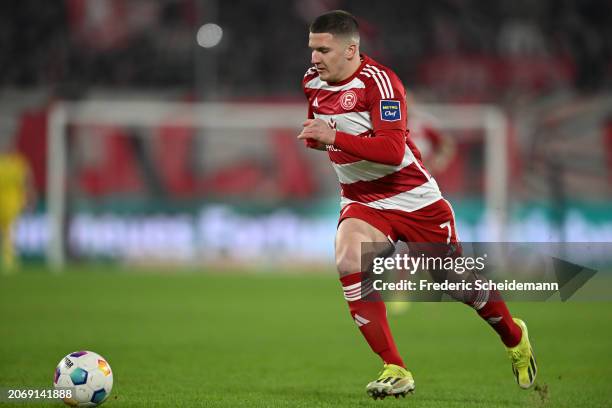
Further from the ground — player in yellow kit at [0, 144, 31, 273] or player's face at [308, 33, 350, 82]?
player's face at [308, 33, 350, 82]

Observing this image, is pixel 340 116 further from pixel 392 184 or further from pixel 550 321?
pixel 550 321

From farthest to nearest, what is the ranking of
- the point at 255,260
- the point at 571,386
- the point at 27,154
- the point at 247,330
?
the point at 27,154, the point at 255,260, the point at 247,330, the point at 571,386

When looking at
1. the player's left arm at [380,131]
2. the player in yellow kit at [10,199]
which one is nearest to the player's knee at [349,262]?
the player's left arm at [380,131]

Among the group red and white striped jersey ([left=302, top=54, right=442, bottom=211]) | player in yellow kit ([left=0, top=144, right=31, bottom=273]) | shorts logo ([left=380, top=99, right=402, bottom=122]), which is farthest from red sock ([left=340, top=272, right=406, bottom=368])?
player in yellow kit ([left=0, top=144, right=31, bottom=273])

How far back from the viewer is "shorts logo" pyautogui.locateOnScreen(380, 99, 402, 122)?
5117 mm

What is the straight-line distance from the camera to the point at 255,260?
17.6 meters

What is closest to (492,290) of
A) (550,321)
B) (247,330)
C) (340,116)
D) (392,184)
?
(392,184)

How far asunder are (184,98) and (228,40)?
186cm

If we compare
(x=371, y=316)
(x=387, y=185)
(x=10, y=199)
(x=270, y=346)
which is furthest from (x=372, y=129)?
(x=10, y=199)

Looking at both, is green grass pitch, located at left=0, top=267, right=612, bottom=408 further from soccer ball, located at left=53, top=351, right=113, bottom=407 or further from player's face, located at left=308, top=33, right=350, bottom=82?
player's face, located at left=308, top=33, right=350, bottom=82

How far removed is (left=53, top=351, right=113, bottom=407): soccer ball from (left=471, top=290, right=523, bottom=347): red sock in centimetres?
195

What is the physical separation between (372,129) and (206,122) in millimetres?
13979

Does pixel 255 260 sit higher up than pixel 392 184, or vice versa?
pixel 392 184

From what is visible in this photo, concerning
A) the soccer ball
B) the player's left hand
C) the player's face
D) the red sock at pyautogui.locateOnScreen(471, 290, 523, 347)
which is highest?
the player's face
